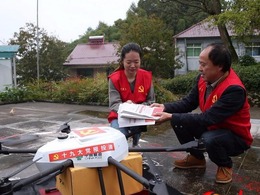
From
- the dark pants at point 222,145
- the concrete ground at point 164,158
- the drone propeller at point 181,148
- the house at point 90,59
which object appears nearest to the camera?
the drone propeller at point 181,148

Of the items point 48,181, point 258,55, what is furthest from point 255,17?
point 258,55

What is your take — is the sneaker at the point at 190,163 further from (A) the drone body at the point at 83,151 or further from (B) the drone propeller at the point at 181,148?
(A) the drone body at the point at 83,151

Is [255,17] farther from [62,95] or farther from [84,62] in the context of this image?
[84,62]

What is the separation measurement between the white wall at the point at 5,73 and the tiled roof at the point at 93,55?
15.4 metres

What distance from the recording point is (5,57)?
11.6 meters

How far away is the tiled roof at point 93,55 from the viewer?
91.7 feet

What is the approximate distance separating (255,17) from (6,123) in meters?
7.99

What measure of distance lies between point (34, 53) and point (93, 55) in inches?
342

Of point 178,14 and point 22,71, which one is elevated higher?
point 178,14

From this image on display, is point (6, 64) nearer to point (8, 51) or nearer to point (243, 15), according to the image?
point (8, 51)

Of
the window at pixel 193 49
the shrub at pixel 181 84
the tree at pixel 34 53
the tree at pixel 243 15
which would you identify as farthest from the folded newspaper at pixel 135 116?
the window at pixel 193 49

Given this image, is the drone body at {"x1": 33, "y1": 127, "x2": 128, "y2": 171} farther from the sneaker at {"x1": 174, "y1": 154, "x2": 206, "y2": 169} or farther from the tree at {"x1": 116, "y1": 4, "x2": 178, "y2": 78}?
the tree at {"x1": 116, "y1": 4, "x2": 178, "y2": 78}

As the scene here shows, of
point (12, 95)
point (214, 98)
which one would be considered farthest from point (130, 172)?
point (12, 95)

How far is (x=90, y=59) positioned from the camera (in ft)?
93.8
